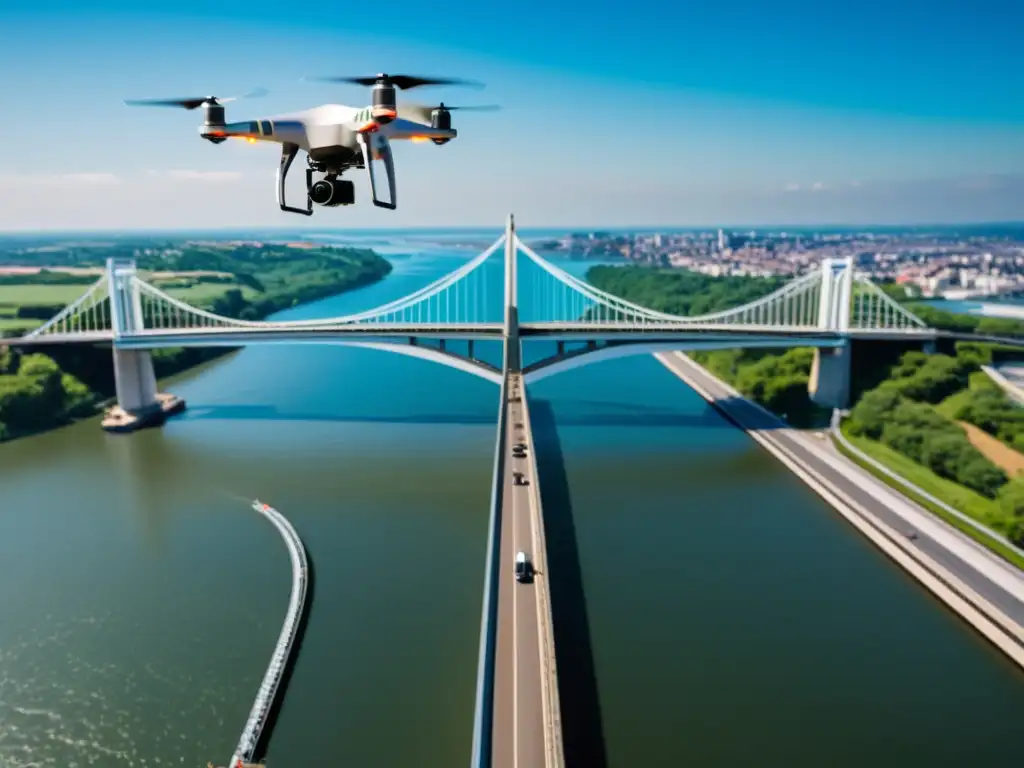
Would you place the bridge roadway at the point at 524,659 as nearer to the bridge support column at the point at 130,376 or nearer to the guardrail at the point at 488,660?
the guardrail at the point at 488,660

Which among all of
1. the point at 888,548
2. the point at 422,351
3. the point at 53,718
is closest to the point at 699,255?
the point at 422,351

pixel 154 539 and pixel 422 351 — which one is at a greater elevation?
pixel 422 351

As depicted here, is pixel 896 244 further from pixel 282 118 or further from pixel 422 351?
pixel 282 118

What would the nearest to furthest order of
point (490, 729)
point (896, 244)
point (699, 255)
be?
point (490, 729) → point (699, 255) → point (896, 244)

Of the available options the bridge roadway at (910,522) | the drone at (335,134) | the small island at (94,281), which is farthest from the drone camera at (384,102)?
the small island at (94,281)

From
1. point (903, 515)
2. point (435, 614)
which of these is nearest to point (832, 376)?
point (903, 515)

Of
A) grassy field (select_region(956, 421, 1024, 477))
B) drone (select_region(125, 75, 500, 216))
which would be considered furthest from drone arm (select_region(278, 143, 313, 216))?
grassy field (select_region(956, 421, 1024, 477))

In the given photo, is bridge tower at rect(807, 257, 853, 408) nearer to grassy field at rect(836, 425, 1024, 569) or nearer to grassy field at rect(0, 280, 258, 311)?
grassy field at rect(836, 425, 1024, 569)

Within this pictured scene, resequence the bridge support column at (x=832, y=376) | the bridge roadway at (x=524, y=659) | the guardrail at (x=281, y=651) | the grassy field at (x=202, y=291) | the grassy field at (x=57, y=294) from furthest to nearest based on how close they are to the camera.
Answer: the grassy field at (x=202, y=291)
the grassy field at (x=57, y=294)
the bridge support column at (x=832, y=376)
the guardrail at (x=281, y=651)
the bridge roadway at (x=524, y=659)
